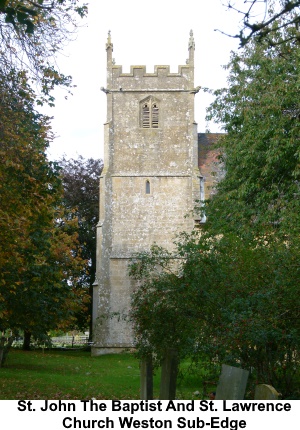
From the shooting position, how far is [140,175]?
114 feet

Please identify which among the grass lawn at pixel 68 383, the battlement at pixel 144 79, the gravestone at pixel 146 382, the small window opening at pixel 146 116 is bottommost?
the grass lawn at pixel 68 383

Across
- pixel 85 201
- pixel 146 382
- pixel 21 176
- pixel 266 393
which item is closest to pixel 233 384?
pixel 266 393

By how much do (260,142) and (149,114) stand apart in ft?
59.3

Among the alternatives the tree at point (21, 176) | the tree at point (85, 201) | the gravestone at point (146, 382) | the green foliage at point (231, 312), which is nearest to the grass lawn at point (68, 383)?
the green foliage at point (231, 312)

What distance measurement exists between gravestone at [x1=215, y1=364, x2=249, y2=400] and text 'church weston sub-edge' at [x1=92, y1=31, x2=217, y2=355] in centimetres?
2703

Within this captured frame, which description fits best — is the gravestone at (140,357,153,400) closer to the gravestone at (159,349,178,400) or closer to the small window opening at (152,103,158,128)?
the gravestone at (159,349,178,400)

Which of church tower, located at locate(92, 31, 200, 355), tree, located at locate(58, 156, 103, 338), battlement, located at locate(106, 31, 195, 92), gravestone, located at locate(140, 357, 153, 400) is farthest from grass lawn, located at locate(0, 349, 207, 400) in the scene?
battlement, located at locate(106, 31, 195, 92)

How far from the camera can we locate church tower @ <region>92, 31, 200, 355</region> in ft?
111

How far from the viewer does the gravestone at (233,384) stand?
6387mm

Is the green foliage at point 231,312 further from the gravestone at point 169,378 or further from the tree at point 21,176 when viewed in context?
the tree at point 21,176

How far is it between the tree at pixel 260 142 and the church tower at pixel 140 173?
1441cm

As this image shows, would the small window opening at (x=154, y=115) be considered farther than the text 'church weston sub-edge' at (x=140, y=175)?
Yes

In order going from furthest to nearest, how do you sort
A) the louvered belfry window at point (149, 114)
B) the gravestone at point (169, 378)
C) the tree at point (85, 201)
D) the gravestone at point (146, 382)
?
1. the tree at point (85, 201)
2. the louvered belfry window at point (149, 114)
3. the gravestone at point (146, 382)
4. the gravestone at point (169, 378)

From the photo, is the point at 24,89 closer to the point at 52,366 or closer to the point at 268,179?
the point at 268,179
